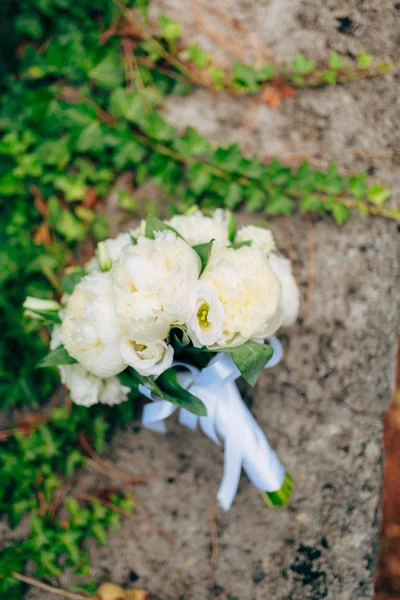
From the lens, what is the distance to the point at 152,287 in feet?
3.32

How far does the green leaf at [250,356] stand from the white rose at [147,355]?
138mm

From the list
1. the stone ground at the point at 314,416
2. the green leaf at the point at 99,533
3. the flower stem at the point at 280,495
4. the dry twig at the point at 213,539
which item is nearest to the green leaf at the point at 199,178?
the stone ground at the point at 314,416

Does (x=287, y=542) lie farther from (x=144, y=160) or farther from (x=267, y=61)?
(x=267, y=61)

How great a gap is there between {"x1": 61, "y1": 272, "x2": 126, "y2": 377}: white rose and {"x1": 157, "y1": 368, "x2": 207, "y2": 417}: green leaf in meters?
0.13

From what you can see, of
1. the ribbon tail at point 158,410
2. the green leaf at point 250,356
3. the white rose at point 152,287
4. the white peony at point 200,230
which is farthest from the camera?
the ribbon tail at point 158,410

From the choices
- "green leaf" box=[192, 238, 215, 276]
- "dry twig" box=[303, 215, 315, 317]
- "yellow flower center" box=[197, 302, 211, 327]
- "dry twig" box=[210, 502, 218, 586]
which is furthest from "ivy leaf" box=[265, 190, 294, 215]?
"dry twig" box=[210, 502, 218, 586]

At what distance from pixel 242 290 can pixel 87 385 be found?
542 millimetres

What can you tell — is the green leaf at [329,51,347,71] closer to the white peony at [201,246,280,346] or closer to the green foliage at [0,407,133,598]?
the white peony at [201,246,280,346]

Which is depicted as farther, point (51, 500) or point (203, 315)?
point (51, 500)

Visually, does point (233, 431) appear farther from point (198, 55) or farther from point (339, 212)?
point (198, 55)

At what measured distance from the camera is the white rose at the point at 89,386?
1.29 m

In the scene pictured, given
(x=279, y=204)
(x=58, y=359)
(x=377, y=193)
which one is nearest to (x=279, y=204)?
(x=279, y=204)

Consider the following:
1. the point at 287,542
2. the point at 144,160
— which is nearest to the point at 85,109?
the point at 144,160

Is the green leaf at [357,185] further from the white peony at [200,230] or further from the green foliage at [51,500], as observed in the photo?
the green foliage at [51,500]
